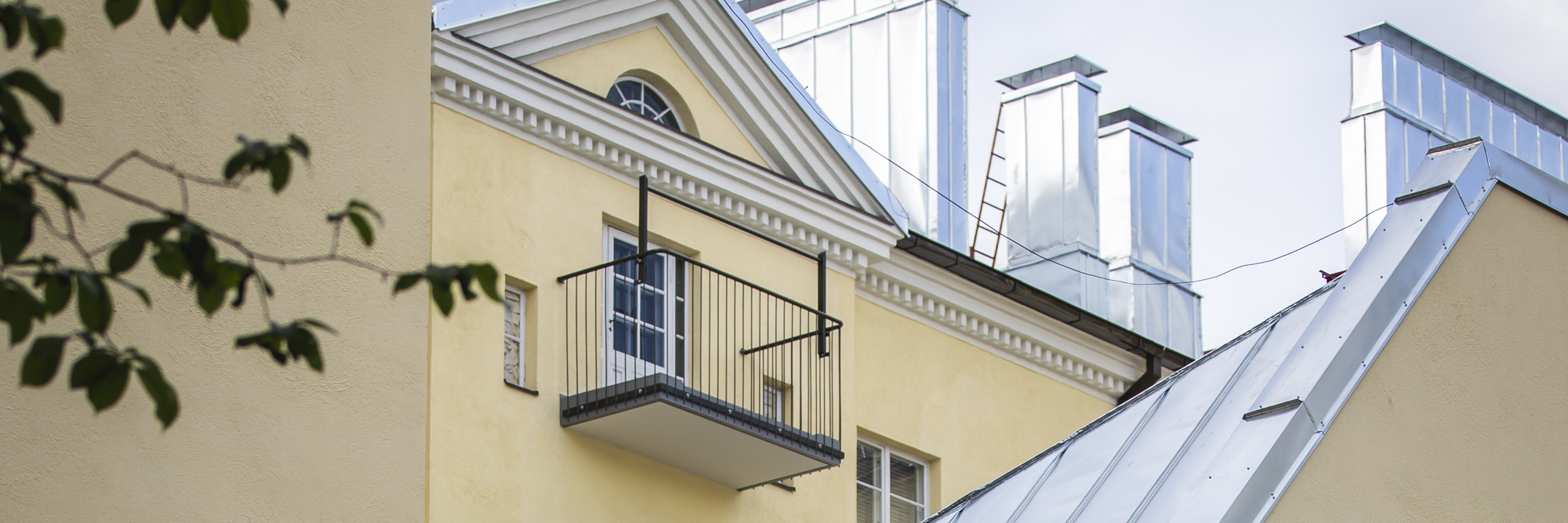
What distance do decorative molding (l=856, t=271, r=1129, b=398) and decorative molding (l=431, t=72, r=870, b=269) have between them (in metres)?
0.58

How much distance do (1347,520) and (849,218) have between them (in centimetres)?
824

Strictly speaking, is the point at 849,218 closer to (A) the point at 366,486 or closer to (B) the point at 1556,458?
(B) the point at 1556,458

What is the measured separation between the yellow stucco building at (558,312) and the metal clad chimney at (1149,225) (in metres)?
1.43

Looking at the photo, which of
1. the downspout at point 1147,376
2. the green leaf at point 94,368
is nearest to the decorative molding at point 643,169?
the downspout at point 1147,376

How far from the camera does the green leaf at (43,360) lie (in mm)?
4152

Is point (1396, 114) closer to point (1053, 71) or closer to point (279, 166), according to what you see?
point (1053, 71)

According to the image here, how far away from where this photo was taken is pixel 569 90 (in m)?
15.6

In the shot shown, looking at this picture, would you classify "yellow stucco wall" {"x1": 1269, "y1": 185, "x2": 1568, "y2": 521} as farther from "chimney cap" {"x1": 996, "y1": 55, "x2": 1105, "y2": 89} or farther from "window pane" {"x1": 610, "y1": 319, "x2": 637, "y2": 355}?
"chimney cap" {"x1": 996, "y1": 55, "x2": 1105, "y2": 89}

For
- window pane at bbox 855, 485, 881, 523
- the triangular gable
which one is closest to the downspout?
window pane at bbox 855, 485, 881, 523

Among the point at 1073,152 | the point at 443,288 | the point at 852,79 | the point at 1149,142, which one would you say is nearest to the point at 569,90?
the point at 852,79

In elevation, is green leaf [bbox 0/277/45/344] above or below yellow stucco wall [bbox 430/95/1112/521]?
below

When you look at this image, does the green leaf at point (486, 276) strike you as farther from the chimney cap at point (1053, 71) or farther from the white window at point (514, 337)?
the chimney cap at point (1053, 71)

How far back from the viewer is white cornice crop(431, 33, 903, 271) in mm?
→ 15070

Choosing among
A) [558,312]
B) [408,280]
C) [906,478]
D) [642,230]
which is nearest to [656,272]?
[642,230]
